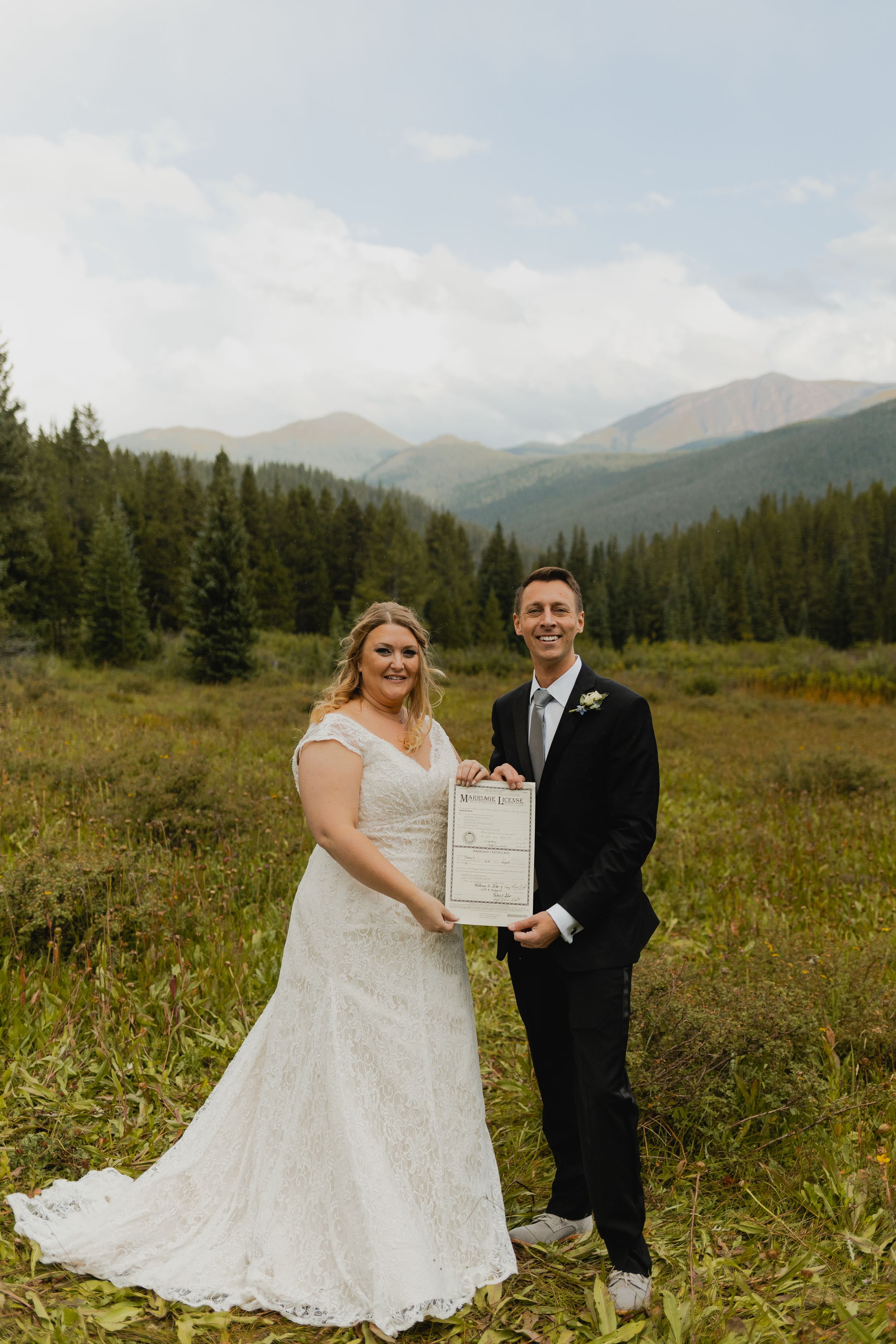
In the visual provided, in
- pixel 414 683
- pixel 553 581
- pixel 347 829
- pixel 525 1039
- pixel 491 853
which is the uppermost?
pixel 553 581

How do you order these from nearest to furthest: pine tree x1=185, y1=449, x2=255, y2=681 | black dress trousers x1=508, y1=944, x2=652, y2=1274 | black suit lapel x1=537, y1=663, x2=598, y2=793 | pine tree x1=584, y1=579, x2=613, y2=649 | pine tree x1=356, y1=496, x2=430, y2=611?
1. black dress trousers x1=508, y1=944, x2=652, y2=1274
2. black suit lapel x1=537, y1=663, x2=598, y2=793
3. pine tree x1=185, y1=449, x2=255, y2=681
4. pine tree x1=356, y1=496, x2=430, y2=611
5. pine tree x1=584, y1=579, x2=613, y2=649

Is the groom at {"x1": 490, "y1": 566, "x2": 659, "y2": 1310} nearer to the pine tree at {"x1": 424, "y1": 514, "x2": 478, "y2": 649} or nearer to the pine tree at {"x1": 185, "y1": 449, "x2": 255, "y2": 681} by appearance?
the pine tree at {"x1": 185, "y1": 449, "x2": 255, "y2": 681}

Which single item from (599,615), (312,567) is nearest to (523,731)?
(312,567)

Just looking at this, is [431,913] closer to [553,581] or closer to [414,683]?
[414,683]

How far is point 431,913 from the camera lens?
2998 mm

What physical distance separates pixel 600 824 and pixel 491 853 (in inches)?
17.3

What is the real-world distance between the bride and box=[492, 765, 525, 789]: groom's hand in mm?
96

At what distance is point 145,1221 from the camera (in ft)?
10.6

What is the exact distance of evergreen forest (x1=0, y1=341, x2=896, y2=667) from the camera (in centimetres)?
3603

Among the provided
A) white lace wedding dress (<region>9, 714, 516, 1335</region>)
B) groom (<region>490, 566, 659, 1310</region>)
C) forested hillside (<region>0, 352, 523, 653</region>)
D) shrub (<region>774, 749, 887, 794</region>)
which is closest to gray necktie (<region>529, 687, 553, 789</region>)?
groom (<region>490, 566, 659, 1310</region>)

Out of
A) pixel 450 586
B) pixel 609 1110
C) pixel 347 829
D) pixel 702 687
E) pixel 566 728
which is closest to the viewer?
pixel 609 1110

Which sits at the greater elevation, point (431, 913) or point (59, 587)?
point (59, 587)

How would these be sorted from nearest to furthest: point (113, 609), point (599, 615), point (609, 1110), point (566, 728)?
point (609, 1110)
point (566, 728)
point (113, 609)
point (599, 615)

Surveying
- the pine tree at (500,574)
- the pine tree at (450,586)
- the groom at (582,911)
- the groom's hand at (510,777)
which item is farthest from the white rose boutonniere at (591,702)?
the pine tree at (500,574)
